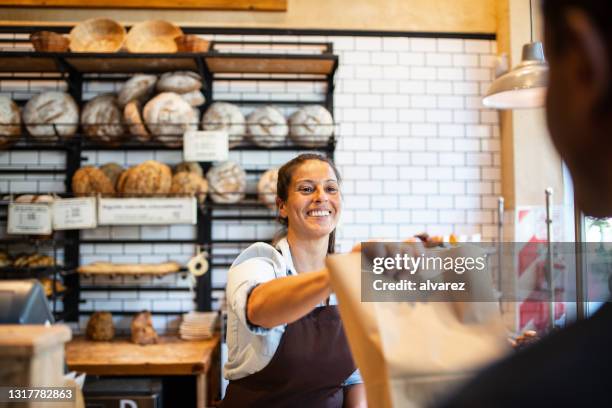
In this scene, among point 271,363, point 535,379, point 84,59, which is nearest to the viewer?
point 535,379

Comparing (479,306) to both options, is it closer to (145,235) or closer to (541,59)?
(541,59)

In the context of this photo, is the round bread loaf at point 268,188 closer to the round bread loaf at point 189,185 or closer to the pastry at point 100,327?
the round bread loaf at point 189,185

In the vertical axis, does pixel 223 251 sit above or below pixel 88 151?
below

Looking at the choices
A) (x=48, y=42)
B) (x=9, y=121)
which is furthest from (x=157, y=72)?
(x=9, y=121)

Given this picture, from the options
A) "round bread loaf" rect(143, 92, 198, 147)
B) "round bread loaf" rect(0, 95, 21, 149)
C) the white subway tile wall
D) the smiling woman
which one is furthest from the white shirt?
"round bread loaf" rect(0, 95, 21, 149)

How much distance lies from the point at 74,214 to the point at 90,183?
237mm

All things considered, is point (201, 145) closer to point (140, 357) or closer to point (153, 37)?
point (153, 37)

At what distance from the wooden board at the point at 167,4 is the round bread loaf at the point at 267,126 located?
3.00ft

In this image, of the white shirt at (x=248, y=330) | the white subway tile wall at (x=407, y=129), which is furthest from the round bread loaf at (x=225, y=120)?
the white shirt at (x=248, y=330)

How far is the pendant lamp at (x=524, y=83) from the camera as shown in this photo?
236 centimetres

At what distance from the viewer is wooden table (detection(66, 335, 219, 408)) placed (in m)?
2.84

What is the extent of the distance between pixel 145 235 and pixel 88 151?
79 cm

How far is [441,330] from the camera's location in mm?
725

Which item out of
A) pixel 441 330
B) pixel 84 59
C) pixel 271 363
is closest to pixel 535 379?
pixel 441 330
